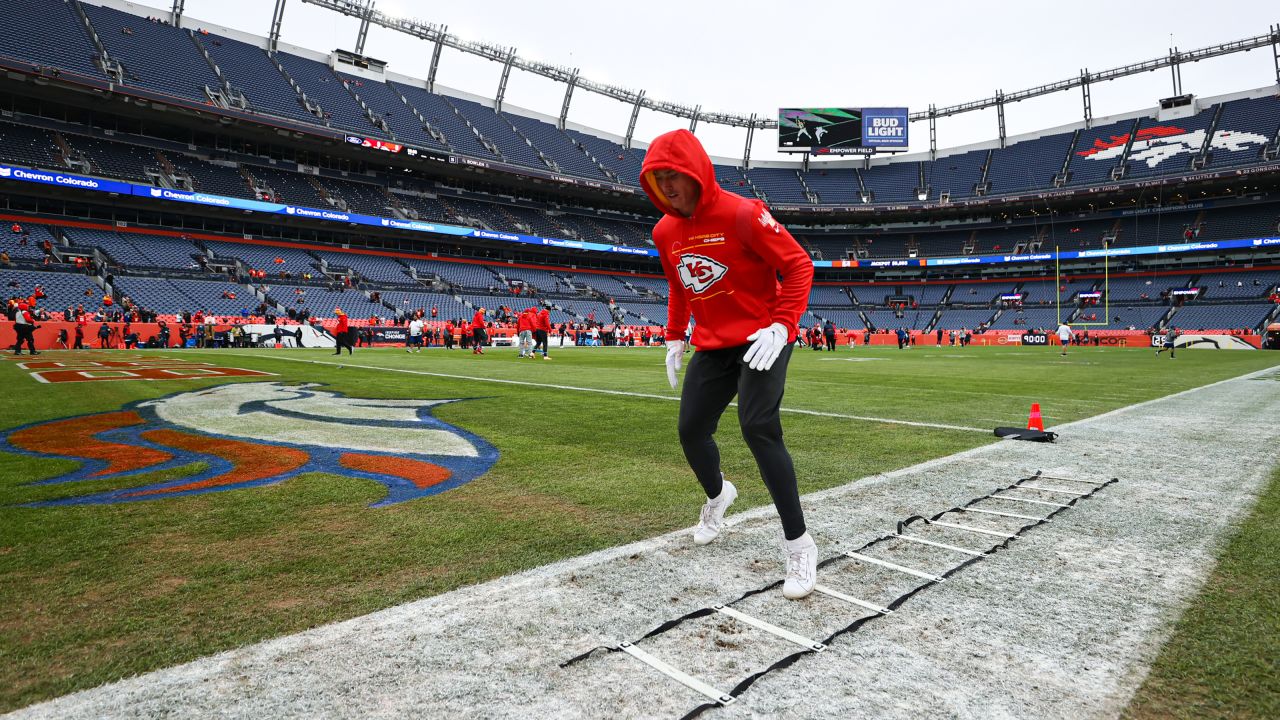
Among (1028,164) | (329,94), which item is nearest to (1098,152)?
(1028,164)

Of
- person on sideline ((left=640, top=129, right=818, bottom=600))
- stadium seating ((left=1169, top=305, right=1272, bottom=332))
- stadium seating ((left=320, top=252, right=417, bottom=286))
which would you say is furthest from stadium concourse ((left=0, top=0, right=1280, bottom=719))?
stadium seating ((left=1169, top=305, right=1272, bottom=332))

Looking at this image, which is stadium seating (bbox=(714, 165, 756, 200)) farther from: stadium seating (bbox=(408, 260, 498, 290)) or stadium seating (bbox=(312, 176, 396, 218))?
stadium seating (bbox=(312, 176, 396, 218))

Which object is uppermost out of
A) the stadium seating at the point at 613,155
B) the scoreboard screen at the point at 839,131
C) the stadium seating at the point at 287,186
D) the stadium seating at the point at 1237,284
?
the scoreboard screen at the point at 839,131

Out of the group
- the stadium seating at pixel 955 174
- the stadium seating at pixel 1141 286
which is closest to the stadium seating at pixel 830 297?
the stadium seating at pixel 955 174

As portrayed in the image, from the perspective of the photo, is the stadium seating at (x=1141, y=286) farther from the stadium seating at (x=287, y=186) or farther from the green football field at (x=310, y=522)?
the stadium seating at (x=287, y=186)

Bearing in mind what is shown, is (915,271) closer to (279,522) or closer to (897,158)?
(897,158)

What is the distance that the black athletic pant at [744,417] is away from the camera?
2729 millimetres

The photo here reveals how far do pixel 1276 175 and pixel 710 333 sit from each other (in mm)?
66507

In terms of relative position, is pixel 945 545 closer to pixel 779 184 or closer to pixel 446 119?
pixel 446 119

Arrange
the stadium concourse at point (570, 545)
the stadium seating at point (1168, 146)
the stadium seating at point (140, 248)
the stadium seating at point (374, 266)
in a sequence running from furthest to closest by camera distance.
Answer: the stadium seating at point (1168, 146), the stadium seating at point (374, 266), the stadium seating at point (140, 248), the stadium concourse at point (570, 545)

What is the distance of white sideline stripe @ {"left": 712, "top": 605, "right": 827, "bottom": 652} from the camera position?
6.54 feet

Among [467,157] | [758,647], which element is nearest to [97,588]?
[758,647]

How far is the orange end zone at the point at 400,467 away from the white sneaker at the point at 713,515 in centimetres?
188

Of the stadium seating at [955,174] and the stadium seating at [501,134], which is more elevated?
the stadium seating at [955,174]
